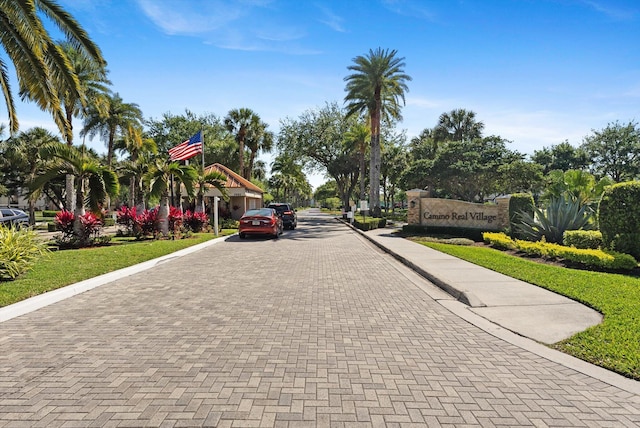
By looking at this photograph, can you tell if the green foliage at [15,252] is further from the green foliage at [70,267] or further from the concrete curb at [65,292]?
the concrete curb at [65,292]

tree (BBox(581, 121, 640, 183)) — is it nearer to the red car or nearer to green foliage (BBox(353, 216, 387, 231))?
green foliage (BBox(353, 216, 387, 231))

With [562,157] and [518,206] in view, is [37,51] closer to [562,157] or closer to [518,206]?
[518,206]

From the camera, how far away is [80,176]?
42.1ft

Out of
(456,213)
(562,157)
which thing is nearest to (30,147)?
(456,213)

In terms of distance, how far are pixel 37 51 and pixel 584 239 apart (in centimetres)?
1601

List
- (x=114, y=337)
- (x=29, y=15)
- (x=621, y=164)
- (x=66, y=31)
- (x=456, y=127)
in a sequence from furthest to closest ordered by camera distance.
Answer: (x=456, y=127)
(x=621, y=164)
(x=66, y=31)
(x=29, y=15)
(x=114, y=337)

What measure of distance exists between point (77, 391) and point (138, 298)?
353 cm

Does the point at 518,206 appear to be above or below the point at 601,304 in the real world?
above

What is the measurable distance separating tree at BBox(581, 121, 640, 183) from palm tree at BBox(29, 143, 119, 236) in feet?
164

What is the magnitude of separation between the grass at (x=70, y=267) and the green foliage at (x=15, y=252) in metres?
0.20

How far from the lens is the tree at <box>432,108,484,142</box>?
47.4 meters

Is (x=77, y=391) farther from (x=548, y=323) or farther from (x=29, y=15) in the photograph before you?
(x=29, y=15)

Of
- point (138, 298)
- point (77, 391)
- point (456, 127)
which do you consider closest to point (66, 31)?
point (138, 298)

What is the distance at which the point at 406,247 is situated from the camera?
1386cm
